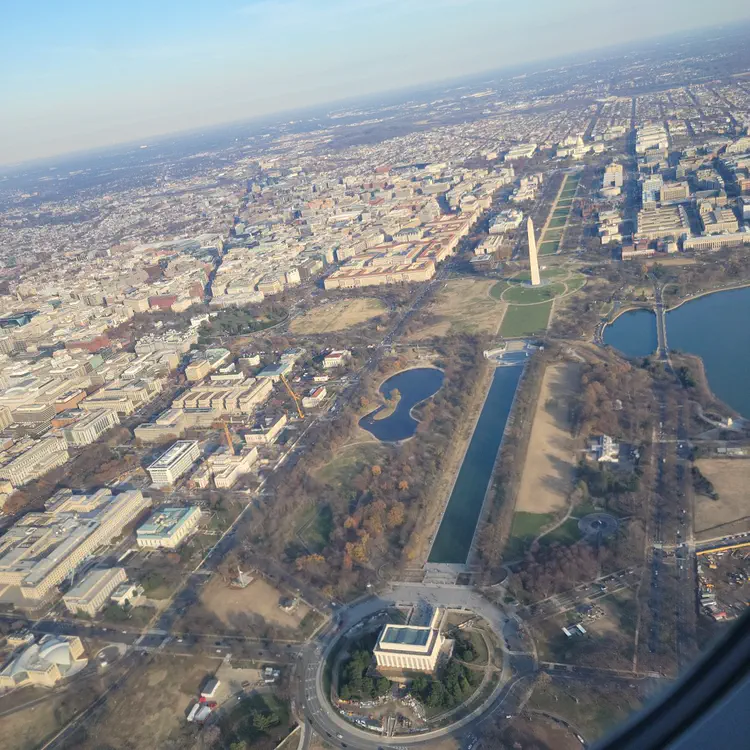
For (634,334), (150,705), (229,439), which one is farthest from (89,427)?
(634,334)

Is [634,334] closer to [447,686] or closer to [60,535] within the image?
[447,686]

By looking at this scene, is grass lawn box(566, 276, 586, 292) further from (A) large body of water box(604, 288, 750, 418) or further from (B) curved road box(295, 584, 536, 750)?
(B) curved road box(295, 584, 536, 750)

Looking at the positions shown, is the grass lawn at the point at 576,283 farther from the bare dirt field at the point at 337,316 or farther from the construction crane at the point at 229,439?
the construction crane at the point at 229,439

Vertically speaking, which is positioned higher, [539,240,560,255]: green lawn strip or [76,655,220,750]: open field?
[76,655,220,750]: open field

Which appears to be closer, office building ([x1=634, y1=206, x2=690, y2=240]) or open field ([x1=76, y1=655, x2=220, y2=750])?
open field ([x1=76, y1=655, x2=220, y2=750])

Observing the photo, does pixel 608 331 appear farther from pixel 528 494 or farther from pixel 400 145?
pixel 400 145

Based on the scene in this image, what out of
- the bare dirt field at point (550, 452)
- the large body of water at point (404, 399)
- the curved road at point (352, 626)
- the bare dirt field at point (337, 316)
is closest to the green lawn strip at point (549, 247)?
the bare dirt field at point (337, 316)

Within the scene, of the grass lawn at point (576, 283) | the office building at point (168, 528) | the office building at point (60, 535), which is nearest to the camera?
the office building at point (60, 535)

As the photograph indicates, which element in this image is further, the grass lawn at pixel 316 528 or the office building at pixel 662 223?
the office building at pixel 662 223

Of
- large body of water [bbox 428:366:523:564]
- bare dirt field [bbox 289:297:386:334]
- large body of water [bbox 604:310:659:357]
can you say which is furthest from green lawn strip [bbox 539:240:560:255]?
large body of water [bbox 428:366:523:564]
